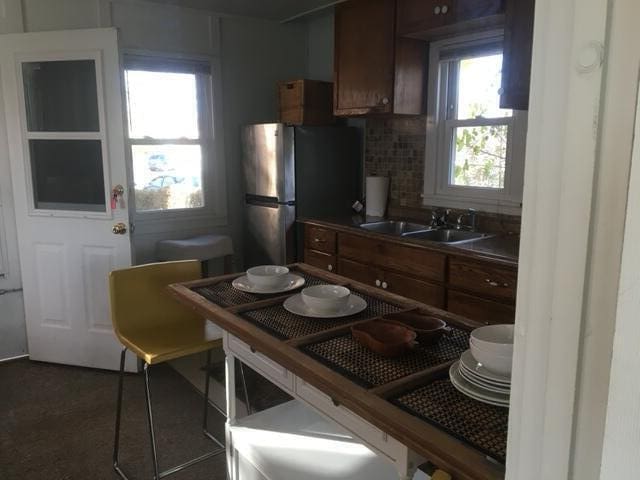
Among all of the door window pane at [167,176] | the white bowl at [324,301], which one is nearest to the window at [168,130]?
the door window pane at [167,176]

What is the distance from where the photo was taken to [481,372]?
104cm

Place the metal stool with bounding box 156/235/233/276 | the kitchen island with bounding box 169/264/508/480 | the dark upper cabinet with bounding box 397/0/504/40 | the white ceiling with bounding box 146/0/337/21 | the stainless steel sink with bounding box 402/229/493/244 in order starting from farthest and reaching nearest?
the white ceiling with bounding box 146/0/337/21
the metal stool with bounding box 156/235/233/276
the stainless steel sink with bounding box 402/229/493/244
the dark upper cabinet with bounding box 397/0/504/40
the kitchen island with bounding box 169/264/508/480

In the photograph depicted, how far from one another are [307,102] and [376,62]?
0.62 metres

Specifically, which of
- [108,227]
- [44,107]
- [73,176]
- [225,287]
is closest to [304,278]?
[225,287]

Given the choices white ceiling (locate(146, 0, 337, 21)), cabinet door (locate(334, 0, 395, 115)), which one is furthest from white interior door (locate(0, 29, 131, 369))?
cabinet door (locate(334, 0, 395, 115))

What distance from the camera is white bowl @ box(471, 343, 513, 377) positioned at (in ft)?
3.31

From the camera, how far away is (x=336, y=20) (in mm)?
3518

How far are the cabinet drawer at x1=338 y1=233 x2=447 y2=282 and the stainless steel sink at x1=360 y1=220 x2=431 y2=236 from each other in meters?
0.18

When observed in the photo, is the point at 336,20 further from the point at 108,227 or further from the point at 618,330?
the point at 618,330

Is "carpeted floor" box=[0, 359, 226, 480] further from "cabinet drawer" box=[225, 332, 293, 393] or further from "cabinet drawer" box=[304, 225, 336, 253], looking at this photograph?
"cabinet drawer" box=[304, 225, 336, 253]

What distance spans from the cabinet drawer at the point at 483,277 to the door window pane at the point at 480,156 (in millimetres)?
818

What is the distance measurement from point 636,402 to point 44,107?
3.44 meters

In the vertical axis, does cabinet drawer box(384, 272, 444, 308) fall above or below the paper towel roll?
below

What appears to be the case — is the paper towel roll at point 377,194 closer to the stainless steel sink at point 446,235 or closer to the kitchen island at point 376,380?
the stainless steel sink at point 446,235
